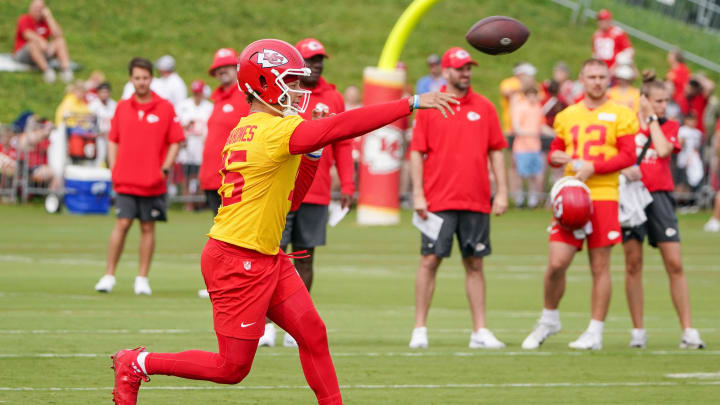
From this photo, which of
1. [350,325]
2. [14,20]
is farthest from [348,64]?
[350,325]

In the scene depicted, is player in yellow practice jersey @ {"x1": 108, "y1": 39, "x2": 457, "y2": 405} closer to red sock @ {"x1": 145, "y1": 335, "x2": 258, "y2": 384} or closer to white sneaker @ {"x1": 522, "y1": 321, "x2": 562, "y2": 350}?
red sock @ {"x1": 145, "y1": 335, "x2": 258, "y2": 384}

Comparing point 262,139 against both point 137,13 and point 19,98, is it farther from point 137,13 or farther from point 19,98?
point 137,13

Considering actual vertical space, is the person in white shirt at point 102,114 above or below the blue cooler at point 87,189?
above

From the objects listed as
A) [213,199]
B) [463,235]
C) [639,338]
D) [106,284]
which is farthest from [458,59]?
[106,284]

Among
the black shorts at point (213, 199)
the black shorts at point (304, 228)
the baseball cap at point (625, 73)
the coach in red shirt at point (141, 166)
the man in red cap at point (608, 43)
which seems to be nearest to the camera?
the black shorts at point (304, 228)

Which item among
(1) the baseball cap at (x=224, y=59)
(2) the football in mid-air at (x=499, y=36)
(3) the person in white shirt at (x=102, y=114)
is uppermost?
(2) the football in mid-air at (x=499, y=36)

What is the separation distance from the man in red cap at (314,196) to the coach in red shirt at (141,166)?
3150mm

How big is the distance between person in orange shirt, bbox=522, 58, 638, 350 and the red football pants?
4.10 m

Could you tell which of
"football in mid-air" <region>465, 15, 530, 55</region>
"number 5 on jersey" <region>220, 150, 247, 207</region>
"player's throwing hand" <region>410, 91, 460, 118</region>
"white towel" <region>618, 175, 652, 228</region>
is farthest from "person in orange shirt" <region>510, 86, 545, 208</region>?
"player's throwing hand" <region>410, 91, 460, 118</region>

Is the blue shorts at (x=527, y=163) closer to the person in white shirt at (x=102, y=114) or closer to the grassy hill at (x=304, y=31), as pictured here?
the person in white shirt at (x=102, y=114)

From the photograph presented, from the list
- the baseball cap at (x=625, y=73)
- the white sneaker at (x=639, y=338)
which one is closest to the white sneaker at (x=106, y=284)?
the white sneaker at (x=639, y=338)

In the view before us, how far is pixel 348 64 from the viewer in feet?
117

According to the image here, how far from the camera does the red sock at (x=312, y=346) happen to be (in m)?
7.26

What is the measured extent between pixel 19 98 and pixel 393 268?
16.0 metres
